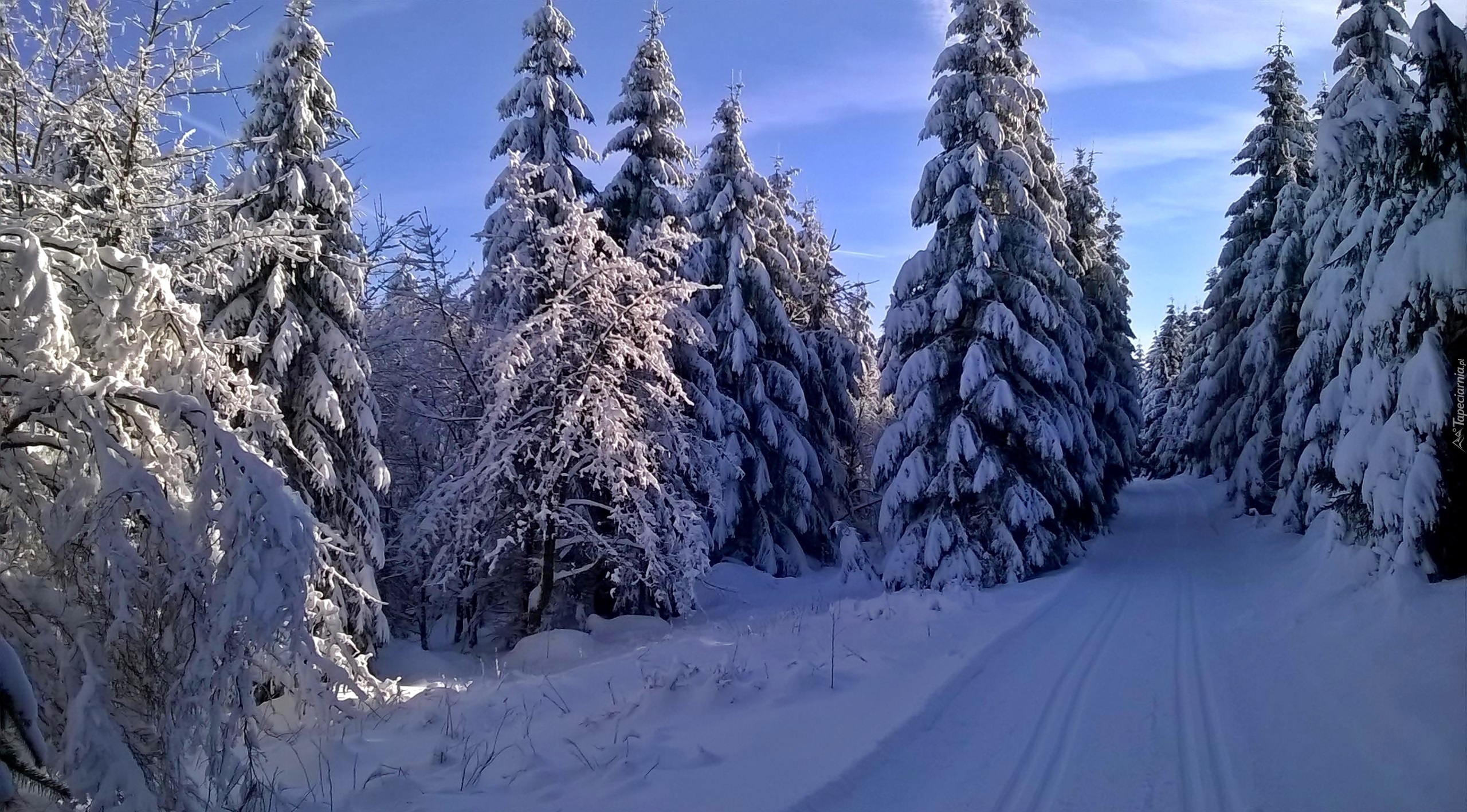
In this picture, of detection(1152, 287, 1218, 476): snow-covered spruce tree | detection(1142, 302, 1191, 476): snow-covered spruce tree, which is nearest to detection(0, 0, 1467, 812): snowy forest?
detection(1152, 287, 1218, 476): snow-covered spruce tree

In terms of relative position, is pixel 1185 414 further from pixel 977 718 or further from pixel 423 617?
pixel 977 718

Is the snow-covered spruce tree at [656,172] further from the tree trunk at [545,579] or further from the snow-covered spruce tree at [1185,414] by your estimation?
the snow-covered spruce tree at [1185,414]

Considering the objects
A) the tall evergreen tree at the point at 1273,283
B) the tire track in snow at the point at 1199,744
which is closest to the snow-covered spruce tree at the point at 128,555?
the tire track in snow at the point at 1199,744

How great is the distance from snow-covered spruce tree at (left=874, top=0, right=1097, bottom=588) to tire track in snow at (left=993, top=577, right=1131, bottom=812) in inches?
296

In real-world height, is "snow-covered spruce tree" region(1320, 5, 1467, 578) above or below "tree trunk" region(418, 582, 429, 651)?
above

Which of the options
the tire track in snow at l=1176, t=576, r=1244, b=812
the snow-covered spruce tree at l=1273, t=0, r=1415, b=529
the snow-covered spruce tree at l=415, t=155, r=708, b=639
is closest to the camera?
the tire track in snow at l=1176, t=576, r=1244, b=812

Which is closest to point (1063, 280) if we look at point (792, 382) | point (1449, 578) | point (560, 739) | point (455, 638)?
point (792, 382)

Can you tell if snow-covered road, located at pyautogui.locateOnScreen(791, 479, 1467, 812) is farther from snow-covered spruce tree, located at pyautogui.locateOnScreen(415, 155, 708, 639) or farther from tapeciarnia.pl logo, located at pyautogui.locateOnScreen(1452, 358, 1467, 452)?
snow-covered spruce tree, located at pyautogui.locateOnScreen(415, 155, 708, 639)

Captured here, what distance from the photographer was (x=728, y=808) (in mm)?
5293

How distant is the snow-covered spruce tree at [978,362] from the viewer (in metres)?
17.5

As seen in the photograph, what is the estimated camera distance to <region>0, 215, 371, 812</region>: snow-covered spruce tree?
420 cm

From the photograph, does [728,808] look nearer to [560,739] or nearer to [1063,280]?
[560,739]

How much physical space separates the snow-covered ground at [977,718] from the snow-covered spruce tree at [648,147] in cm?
1189

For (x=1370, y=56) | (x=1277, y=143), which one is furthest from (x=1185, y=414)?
(x=1370, y=56)
